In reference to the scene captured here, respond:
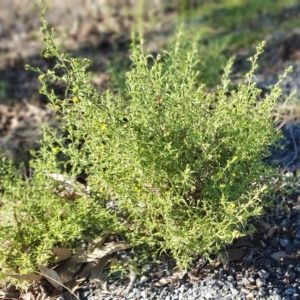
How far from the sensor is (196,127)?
2.89 meters

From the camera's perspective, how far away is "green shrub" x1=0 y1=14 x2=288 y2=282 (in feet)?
9.11

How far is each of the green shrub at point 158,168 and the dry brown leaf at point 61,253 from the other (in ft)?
0.19

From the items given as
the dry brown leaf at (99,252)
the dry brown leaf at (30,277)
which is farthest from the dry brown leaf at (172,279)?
the dry brown leaf at (30,277)

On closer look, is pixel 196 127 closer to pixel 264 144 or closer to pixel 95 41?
pixel 264 144

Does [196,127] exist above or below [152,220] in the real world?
above

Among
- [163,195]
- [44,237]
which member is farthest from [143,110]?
[44,237]

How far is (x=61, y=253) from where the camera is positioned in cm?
321

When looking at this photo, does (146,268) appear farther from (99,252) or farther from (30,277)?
(30,277)

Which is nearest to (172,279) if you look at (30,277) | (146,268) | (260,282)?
(146,268)

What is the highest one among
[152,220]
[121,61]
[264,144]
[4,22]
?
[4,22]

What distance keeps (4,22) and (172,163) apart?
4.91 metres

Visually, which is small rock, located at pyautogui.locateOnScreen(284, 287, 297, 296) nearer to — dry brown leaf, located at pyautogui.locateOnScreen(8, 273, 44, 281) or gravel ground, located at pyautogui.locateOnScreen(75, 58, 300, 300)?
gravel ground, located at pyautogui.locateOnScreen(75, 58, 300, 300)

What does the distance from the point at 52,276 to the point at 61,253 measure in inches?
5.6

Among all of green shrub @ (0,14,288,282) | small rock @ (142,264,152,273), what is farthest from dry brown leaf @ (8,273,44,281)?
small rock @ (142,264,152,273)
